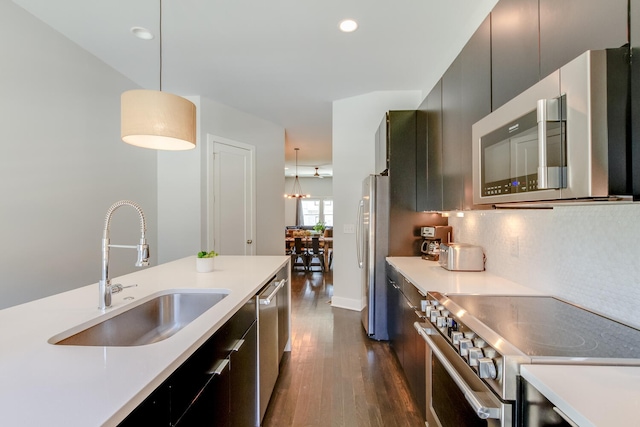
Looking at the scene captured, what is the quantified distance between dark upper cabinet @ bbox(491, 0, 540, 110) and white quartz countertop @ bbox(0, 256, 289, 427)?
154cm

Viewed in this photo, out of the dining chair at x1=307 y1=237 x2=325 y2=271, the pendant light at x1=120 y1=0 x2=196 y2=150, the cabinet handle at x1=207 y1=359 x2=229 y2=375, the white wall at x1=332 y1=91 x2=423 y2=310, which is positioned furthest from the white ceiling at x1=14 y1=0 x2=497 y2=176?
the dining chair at x1=307 y1=237 x2=325 y2=271

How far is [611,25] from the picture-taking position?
846mm

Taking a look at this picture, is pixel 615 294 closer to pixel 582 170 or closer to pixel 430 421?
pixel 582 170

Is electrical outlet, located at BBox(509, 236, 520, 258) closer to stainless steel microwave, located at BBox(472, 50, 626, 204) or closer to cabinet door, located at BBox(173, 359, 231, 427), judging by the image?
stainless steel microwave, located at BBox(472, 50, 626, 204)

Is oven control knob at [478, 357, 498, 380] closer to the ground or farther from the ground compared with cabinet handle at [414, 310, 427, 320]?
farther from the ground

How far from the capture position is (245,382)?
4.90 ft

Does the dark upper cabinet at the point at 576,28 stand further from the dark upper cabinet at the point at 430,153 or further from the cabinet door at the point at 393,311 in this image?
the cabinet door at the point at 393,311

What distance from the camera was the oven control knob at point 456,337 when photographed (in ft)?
3.84

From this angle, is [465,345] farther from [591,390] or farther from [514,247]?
[514,247]

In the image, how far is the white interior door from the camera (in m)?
4.19

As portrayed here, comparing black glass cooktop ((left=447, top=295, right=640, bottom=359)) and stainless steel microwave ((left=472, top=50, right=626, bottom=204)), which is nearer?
stainless steel microwave ((left=472, top=50, right=626, bottom=204))

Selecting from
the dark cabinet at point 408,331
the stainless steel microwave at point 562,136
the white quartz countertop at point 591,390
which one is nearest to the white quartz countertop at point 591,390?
the white quartz countertop at point 591,390

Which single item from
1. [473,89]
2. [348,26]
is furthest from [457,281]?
[348,26]

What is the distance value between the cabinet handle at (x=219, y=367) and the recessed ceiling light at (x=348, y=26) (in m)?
2.52
